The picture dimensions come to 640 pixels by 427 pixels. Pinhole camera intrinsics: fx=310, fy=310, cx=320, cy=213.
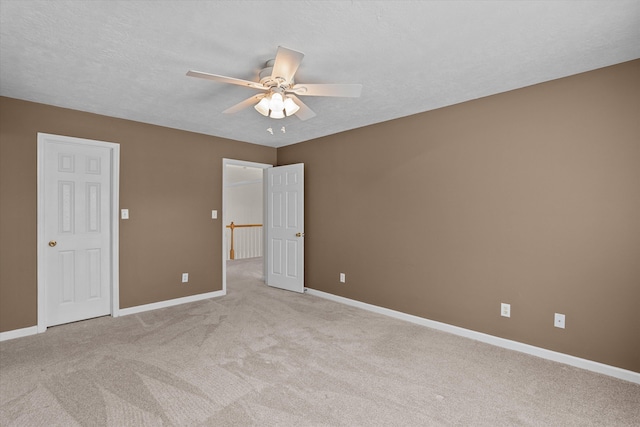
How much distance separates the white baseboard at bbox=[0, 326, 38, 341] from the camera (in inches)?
121

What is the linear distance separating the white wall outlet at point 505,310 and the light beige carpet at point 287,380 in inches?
13.7

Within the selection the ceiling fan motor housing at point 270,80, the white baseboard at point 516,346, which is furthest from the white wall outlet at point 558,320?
the ceiling fan motor housing at point 270,80

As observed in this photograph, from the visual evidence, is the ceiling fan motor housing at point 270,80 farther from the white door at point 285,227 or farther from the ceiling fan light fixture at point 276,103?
the white door at point 285,227

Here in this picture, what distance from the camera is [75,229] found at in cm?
358

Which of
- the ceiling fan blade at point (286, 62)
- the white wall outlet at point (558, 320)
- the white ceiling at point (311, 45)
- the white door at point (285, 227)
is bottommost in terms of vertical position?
the white wall outlet at point (558, 320)

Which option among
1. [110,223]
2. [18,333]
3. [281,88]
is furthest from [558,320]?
[18,333]

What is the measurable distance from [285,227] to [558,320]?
3599 mm

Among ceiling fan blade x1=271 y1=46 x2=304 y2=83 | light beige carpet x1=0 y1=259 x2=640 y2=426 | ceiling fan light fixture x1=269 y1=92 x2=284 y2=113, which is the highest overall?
ceiling fan blade x1=271 y1=46 x2=304 y2=83

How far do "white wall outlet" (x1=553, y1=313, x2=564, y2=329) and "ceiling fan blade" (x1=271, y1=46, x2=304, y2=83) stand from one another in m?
2.96

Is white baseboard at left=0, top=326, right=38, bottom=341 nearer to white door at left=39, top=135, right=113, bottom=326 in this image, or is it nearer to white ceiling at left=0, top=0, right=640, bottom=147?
white door at left=39, top=135, right=113, bottom=326

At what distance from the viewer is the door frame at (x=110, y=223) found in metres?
3.27

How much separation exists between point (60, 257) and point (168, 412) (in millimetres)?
2573

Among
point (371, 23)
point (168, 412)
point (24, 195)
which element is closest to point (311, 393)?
point (168, 412)

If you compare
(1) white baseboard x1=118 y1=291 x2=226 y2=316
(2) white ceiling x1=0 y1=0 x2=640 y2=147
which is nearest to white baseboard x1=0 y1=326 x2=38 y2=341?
(1) white baseboard x1=118 y1=291 x2=226 y2=316
